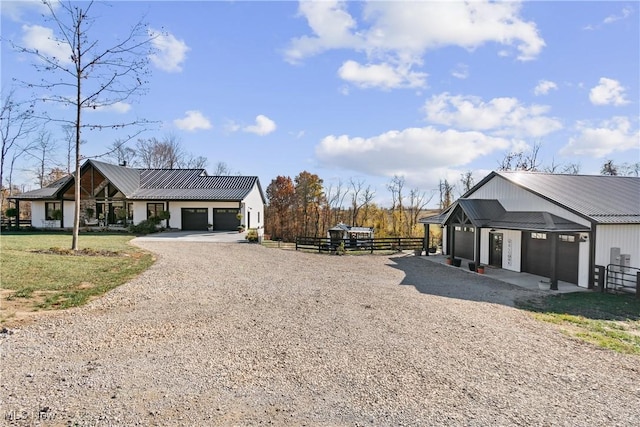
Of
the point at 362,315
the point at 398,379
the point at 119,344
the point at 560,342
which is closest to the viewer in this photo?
the point at 398,379

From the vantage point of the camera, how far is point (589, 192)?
16.7m

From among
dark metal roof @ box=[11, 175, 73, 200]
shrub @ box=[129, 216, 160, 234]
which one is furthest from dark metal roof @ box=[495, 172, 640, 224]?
dark metal roof @ box=[11, 175, 73, 200]

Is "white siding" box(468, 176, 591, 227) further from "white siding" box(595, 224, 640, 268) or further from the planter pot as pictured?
the planter pot

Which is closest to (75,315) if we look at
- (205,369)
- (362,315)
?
(205,369)

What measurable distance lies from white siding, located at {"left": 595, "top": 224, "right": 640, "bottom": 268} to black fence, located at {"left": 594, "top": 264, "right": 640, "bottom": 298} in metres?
0.35

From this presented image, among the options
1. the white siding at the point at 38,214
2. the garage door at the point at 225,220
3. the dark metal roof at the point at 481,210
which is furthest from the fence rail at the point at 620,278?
the white siding at the point at 38,214

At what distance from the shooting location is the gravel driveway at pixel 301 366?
4.44 m

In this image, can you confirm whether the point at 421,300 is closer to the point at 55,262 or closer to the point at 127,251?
the point at 55,262

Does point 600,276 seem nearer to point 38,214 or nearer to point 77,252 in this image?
point 77,252

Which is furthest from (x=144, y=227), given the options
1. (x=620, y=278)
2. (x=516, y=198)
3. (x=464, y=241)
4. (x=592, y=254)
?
(x=620, y=278)

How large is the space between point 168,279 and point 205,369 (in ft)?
23.8

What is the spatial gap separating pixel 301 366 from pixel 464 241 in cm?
1755

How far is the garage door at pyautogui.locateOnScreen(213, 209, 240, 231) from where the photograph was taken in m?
30.6

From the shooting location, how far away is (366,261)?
19453mm
